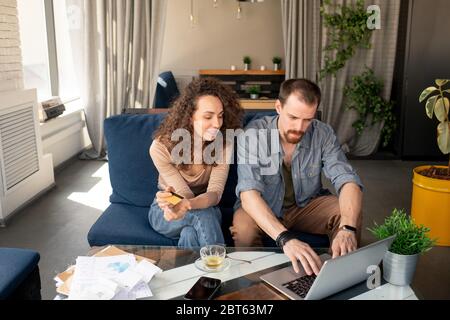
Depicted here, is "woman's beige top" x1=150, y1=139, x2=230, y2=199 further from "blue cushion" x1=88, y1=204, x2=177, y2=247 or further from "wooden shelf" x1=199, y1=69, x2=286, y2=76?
"wooden shelf" x1=199, y1=69, x2=286, y2=76

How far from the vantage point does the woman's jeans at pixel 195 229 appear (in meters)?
Result: 1.83

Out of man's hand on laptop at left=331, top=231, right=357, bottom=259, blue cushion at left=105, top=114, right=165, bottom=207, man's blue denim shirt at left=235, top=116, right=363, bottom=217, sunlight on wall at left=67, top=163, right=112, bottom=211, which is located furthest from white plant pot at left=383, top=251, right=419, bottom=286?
sunlight on wall at left=67, top=163, right=112, bottom=211

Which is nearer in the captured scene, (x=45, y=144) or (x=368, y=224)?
(x=368, y=224)

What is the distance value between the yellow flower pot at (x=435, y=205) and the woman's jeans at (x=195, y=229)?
57.1 inches

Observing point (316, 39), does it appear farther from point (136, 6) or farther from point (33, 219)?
point (33, 219)

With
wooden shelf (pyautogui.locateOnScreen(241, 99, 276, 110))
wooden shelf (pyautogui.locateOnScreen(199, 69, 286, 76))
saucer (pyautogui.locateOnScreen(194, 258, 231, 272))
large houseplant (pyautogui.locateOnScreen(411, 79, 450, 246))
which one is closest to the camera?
saucer (pyautogui.locateOnScreen(194, 258, 231, 272))

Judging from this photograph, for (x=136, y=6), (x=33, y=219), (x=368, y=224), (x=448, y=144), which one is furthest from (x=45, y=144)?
(x=448, y=144)

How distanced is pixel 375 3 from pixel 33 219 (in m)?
3.73

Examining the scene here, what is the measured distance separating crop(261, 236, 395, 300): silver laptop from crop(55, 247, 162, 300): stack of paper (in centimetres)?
39

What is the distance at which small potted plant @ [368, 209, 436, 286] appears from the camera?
4.58 feet

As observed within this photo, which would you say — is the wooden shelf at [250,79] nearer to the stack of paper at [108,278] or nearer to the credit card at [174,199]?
the credit card at [174,199]

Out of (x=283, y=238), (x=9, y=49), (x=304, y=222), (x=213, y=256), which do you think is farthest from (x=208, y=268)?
(x=9, y=49)

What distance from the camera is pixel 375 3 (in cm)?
454
